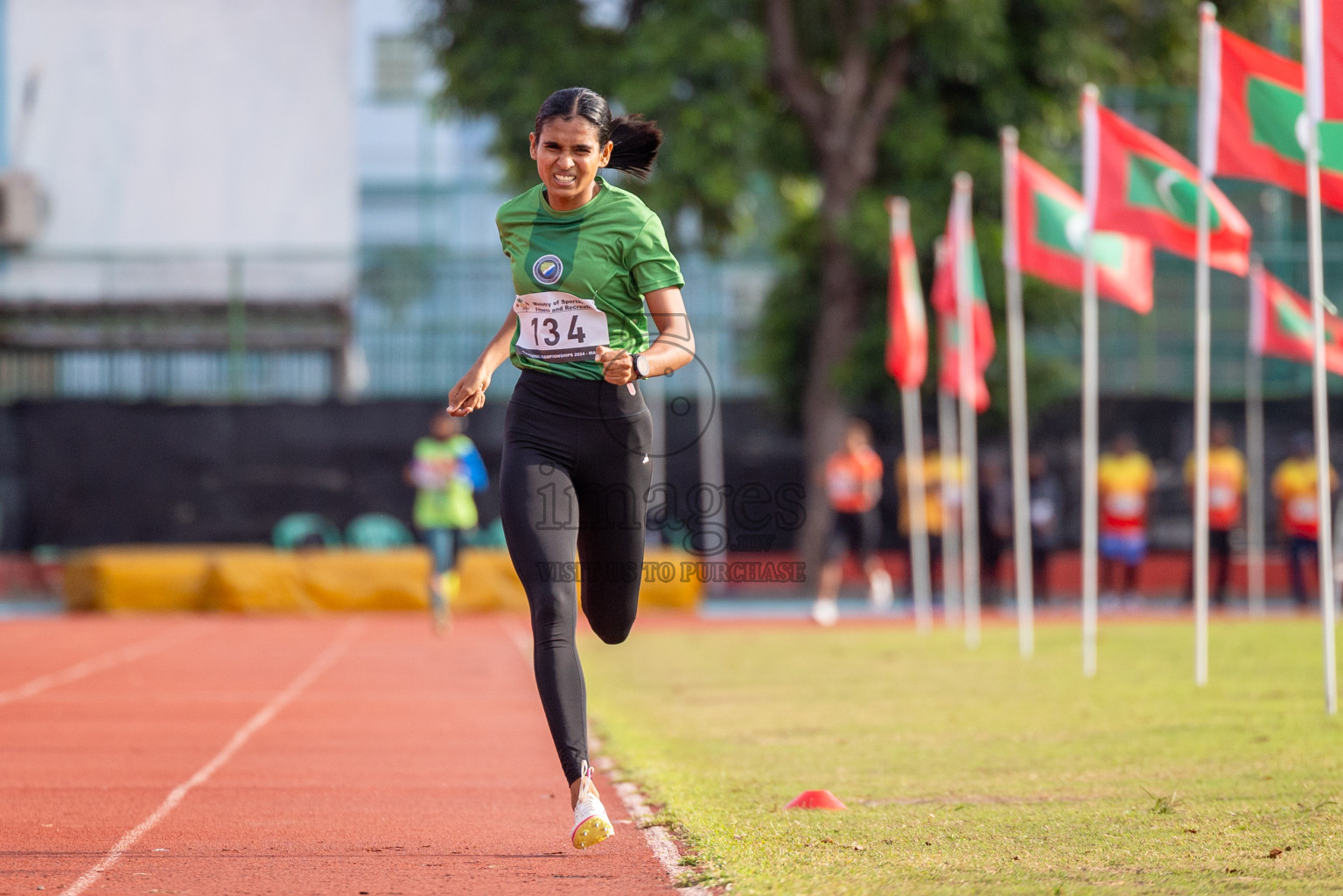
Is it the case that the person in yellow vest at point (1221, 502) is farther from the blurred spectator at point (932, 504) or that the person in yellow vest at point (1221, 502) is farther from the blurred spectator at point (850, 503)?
the blurred spectator at point (850, 503)

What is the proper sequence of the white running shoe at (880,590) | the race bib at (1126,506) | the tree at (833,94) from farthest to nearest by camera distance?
the tree at (833,94) → the race bib at (1126,506) → the white running shoe at (880,590)

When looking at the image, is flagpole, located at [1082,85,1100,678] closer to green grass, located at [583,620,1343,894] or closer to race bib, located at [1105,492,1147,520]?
green grass, located at [583,620,1343,894]

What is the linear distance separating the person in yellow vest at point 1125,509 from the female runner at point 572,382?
16.2 meters

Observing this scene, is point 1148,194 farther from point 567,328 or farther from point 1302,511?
point 1302,511

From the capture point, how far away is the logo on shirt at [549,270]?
5488mm

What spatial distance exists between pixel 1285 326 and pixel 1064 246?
6.77 ft

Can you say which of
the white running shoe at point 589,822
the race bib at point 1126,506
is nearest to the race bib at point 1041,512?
the race bib at point 1126,506

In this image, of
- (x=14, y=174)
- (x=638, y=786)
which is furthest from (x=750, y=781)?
(x=14, y=174)

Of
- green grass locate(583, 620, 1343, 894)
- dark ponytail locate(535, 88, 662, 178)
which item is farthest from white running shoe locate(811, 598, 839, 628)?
dark ponytail locate(535, 88, 662, 178)

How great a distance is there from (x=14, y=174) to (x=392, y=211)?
17.0 metres

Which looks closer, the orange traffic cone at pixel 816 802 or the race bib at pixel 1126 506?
the orange traffic cone at pixel 816 802

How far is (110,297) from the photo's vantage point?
83.8ft

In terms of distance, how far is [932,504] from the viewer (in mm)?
20938

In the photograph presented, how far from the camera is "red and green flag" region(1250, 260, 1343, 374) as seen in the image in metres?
11.5
